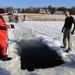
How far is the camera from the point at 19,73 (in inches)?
282

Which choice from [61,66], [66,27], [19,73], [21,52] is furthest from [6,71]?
[66,27]

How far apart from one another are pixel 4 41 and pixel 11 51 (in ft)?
6.38

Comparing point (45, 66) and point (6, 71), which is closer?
point (6, 71)

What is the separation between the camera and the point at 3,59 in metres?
8.77

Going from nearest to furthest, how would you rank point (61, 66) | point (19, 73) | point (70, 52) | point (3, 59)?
point (19, 73)
point (61, 66)
point (3, 59)
point (70, 52)

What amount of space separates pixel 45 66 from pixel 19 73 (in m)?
1.28

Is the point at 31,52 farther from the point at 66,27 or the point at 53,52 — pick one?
the point at 66,27

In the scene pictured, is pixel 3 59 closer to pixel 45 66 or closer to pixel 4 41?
pixel 4 41

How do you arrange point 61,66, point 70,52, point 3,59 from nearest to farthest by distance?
point 61,66
point 3,59
point 70,52

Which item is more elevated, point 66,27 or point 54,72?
point 66,27

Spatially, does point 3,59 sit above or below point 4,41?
below

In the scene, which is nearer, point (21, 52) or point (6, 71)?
point (6, 71)

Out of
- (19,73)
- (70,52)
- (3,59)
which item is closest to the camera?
(19,73)

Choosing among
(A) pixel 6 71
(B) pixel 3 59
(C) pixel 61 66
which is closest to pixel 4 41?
(B) pixel 3 59
